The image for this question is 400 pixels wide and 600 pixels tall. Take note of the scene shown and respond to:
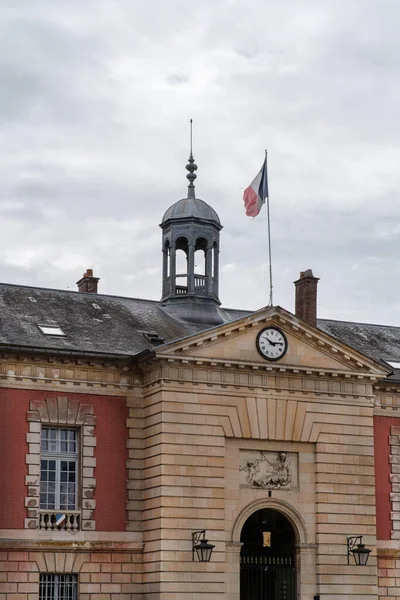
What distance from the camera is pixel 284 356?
3466cm

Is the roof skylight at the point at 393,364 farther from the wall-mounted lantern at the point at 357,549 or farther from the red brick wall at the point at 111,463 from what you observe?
the red brick wall at the point at 111,463

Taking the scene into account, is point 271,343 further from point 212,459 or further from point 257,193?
point 257,193

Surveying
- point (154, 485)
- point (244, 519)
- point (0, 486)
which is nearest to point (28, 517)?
point (0, 486)

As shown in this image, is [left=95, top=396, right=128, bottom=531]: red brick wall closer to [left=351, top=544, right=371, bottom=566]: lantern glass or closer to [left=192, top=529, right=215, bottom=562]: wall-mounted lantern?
[left=192, top=529, right=215, bottom=562]: wall-mounted lantern

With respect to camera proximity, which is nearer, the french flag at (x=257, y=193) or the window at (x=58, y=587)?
the window at (x=58, y=587)

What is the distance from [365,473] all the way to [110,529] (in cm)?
745

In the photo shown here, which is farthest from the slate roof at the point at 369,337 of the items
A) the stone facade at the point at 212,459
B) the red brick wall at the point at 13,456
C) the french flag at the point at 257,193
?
the red brick wall at the point at 13,456

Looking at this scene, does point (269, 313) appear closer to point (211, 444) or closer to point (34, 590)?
point (211, 444)

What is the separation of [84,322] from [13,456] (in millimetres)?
5031

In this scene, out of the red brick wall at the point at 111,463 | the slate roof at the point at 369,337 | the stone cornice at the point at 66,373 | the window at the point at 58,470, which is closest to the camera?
the stone cornice at the point at 66,373

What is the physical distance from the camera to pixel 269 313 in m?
34.3

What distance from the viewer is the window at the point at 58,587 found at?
31.9m

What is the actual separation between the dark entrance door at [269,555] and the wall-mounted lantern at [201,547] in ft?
6.98

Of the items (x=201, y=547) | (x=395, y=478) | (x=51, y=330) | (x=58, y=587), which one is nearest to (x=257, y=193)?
(x=51, y=330)
